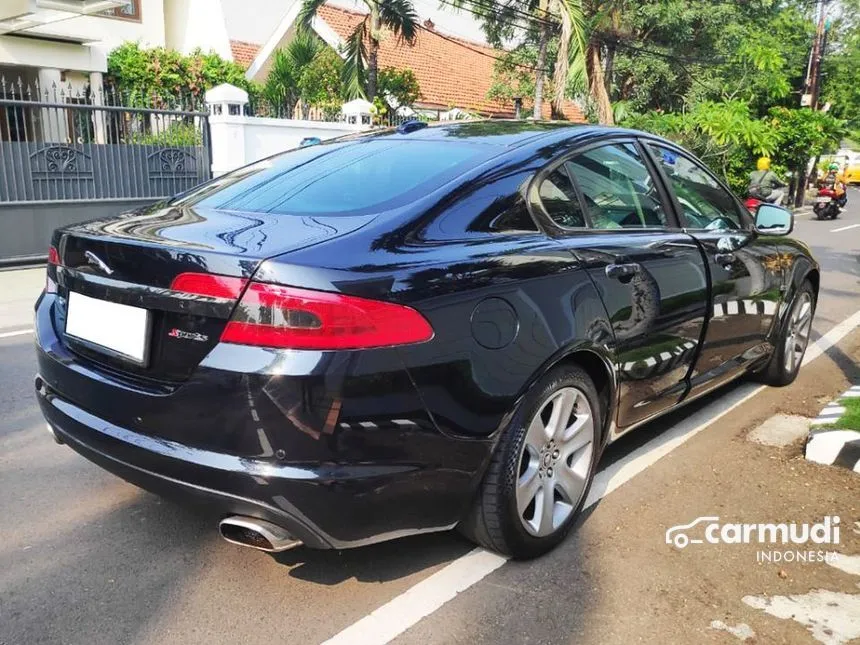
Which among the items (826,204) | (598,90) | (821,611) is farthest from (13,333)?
(826,204)

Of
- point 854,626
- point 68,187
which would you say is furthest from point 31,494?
point 68,187

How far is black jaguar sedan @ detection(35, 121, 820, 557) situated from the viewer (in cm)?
225

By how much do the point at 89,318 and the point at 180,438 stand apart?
62 cm

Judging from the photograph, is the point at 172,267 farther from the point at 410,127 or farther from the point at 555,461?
the point at 410,127

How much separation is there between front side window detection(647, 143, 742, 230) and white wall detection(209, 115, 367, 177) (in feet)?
26.2

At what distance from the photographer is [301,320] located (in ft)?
7.28

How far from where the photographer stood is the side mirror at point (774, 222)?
4586 mm

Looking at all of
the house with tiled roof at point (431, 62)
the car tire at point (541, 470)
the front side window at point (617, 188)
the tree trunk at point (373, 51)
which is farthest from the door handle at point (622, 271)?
the house with tiled roof at point (431, 62)

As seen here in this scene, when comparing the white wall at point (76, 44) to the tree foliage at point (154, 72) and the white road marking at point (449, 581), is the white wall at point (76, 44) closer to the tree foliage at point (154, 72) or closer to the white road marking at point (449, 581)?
the tree foliage at point (154, 72)

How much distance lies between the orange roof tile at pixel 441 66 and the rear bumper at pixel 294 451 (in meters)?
20.3

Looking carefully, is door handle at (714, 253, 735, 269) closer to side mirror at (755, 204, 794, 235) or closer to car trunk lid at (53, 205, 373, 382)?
side mirror at (755, 204, 794, 235)

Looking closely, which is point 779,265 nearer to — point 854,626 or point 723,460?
point 723,460

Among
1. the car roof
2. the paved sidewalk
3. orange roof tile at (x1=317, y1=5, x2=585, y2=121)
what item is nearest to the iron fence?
the paved sidewalk

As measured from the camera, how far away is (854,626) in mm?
2635
